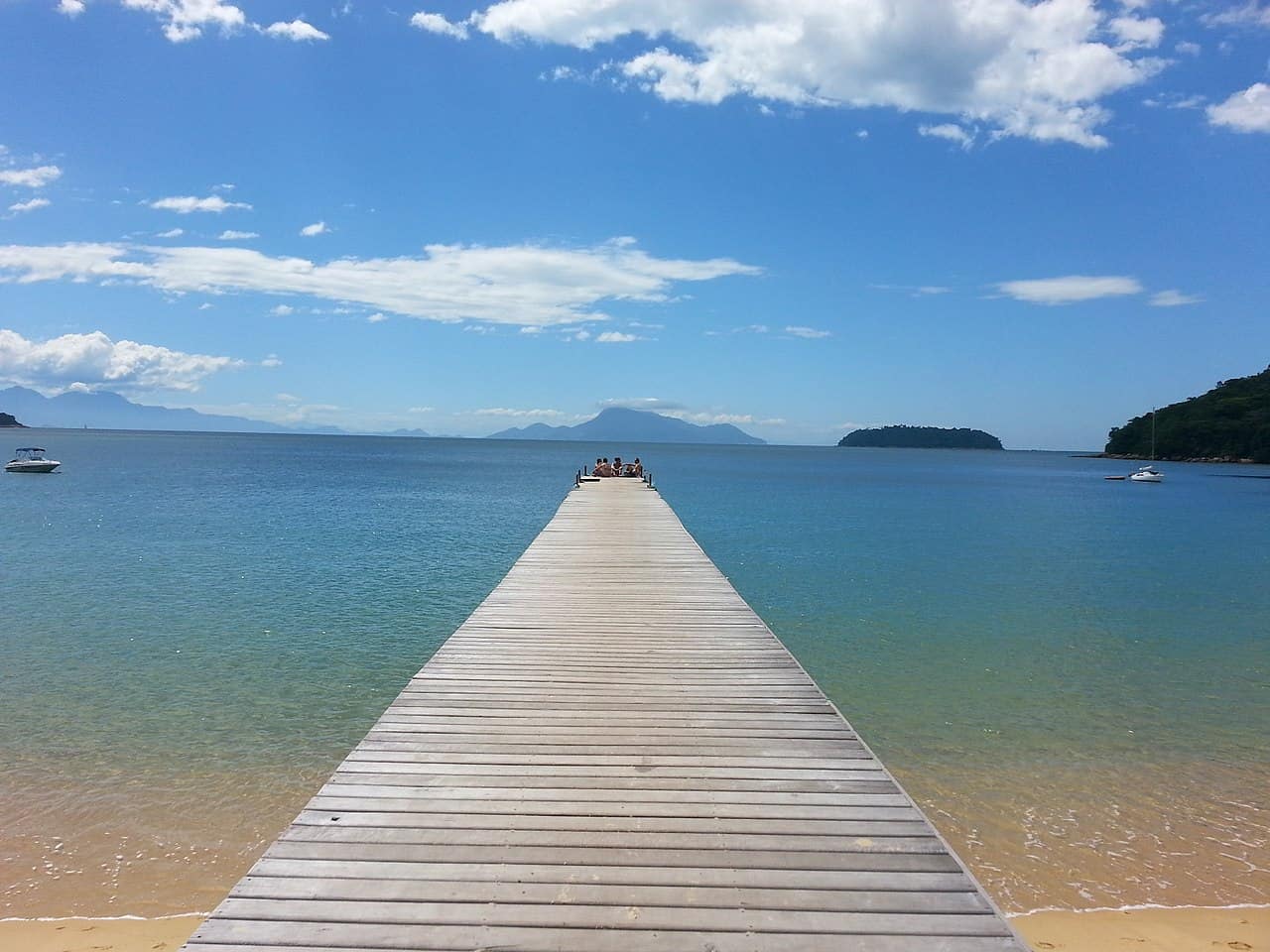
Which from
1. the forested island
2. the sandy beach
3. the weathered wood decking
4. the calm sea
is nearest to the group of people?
the calm sea

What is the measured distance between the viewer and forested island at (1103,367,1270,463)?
4764 inches

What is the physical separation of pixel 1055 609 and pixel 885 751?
1109 centimetres

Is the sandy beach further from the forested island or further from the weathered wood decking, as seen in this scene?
the forested island

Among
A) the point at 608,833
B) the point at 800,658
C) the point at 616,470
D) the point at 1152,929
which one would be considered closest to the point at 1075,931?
the point at 1152,929

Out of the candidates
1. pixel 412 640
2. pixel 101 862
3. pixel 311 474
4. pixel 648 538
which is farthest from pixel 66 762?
pixel 311 474

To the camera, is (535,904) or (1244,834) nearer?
(535,904)

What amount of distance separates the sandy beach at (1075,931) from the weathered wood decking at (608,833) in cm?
206

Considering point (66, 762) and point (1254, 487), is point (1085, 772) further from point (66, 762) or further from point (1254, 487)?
point (1254, 487)

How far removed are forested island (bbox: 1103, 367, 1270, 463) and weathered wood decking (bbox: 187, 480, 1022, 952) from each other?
464 feet

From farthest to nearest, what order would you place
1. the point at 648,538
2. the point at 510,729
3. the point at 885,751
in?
the point at 648,538 → the point at 885,751 → the point at 510,729

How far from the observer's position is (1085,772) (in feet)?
30.6

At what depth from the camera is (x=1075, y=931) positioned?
628cm

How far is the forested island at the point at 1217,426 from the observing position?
12100 cm

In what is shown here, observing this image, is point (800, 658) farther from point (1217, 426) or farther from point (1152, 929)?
point (1217, 426)
